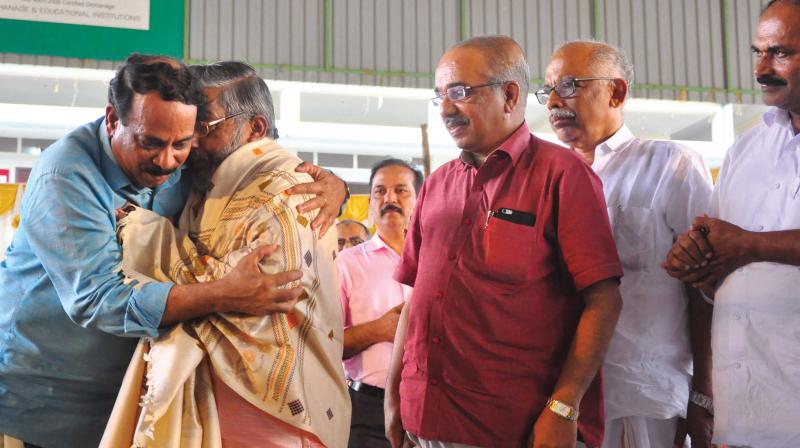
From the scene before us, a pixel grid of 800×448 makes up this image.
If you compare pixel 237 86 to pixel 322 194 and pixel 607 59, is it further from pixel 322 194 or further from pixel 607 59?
pixel 607 59

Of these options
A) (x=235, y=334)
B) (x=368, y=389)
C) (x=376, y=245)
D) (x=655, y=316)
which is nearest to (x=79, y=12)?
(x=376, y=245)

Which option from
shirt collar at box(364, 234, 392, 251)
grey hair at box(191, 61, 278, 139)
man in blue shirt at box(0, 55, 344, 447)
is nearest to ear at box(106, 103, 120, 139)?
man in blue shirt at box(0, 55, 344, 447)

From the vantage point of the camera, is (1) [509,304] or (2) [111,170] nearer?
(1) [509,304]

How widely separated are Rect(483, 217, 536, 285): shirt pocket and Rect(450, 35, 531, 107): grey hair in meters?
0.39

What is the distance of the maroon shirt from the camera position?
85.1 inches

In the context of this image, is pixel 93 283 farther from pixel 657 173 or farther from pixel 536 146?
pixel 657 173

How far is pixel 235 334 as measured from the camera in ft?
7.14

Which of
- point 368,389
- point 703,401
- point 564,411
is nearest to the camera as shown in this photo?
point 564,411

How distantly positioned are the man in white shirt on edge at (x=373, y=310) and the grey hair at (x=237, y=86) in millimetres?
1364

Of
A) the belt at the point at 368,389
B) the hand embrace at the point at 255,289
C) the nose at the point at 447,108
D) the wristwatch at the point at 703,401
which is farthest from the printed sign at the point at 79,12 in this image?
the wristwatch at the point at 703,401

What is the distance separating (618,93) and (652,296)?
0.72 m

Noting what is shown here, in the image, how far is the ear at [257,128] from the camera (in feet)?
8.22

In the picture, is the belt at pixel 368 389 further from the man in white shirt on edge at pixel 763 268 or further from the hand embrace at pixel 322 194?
the man in white shirt on edge at pixel 763 268

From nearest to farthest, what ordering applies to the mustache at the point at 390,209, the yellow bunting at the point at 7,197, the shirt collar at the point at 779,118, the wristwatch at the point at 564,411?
the wristwatch at the point at 564,411, the shirt collar at the point at 779,118, the mustache at the point at 390,209, the yellow bunting at the point at 7,197
